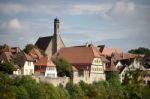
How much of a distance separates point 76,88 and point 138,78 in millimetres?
29762

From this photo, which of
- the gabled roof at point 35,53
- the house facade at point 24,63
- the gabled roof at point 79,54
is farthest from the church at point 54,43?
the house facade at point 24,63

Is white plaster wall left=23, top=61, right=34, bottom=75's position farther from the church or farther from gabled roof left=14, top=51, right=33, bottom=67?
the church

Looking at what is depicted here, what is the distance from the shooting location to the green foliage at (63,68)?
64.4 metres

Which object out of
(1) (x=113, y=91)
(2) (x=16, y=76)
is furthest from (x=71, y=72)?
(2) (x=16, y=76)

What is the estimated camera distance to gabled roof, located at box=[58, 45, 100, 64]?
70.5 metres

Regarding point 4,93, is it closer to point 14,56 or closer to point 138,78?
point 14,56

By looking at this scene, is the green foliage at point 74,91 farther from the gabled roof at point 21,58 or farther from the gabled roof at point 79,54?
the gabled roof at point 79,54

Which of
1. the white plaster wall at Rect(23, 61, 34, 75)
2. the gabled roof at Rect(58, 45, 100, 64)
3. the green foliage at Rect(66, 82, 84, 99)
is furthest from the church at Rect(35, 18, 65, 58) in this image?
the green foliage at Rect(66, 82, 84, 99)

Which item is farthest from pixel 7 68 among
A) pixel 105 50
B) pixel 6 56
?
pixel 105 50

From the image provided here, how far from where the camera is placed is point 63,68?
65500 mm

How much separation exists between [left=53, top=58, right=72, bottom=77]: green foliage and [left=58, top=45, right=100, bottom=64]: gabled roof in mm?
4955

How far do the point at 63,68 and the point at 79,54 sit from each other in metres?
7.32

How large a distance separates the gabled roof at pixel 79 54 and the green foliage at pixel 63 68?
496 cm

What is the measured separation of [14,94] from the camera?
49969 mm
